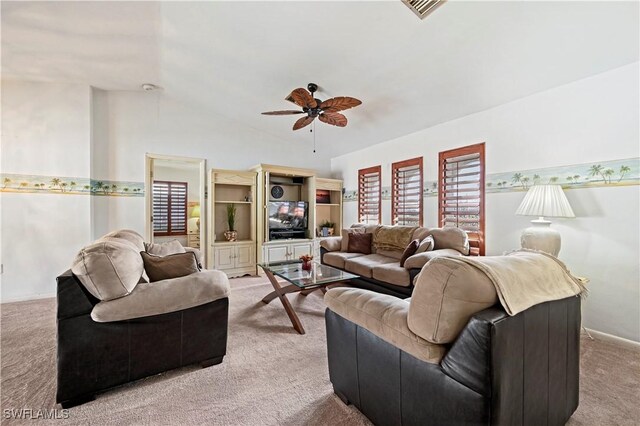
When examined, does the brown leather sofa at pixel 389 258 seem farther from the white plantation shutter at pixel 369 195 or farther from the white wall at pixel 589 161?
the white plantation shutter at pixel 369 195

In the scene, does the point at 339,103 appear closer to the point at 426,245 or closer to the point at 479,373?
the point at 426,245

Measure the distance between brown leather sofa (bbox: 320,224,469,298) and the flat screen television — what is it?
95 cm

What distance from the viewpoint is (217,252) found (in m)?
4.62

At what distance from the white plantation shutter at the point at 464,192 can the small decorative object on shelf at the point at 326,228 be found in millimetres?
2484

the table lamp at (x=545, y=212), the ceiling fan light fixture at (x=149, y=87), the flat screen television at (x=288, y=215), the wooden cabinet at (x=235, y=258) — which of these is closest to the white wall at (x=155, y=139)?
the ceiling fan light fixture at (x=149, y=87)

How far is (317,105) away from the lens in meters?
3.12

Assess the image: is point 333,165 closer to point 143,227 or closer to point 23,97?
point 143,227

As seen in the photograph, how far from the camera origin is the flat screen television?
4.94 meters

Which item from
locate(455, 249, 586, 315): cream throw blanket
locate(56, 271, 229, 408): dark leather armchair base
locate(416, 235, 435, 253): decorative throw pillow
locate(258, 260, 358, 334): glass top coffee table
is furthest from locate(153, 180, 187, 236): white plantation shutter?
locate(455, 249, 586, 315): cream throw blanket

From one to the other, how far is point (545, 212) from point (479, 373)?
232cm

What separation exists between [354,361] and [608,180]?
2849 mm

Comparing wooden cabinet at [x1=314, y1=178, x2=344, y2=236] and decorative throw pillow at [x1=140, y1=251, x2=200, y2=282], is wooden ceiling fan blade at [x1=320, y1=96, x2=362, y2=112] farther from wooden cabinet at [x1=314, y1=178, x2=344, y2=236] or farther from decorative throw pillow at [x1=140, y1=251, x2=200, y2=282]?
wooden cabinet at [x1=314, y1=178, x2=344, y2=236]

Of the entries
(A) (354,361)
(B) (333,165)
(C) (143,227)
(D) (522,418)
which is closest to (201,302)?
(A) (354,361)

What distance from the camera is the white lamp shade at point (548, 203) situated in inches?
98.9
